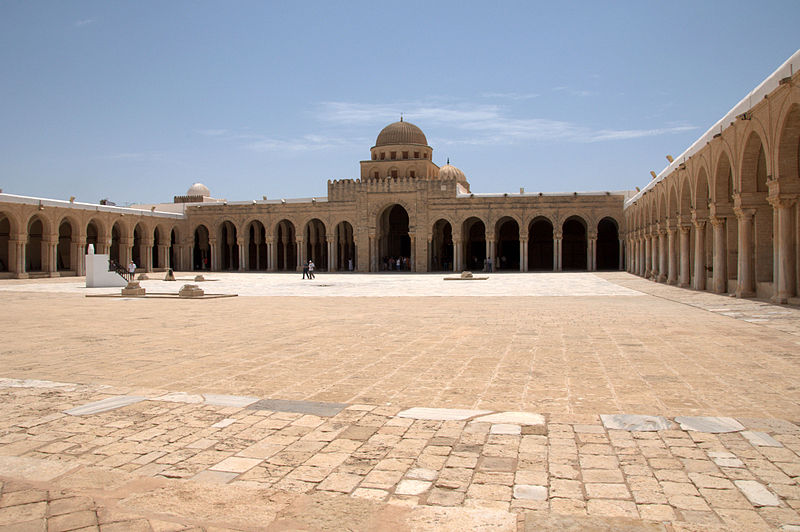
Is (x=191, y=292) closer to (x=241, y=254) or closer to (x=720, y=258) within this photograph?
(x=720, y=258)

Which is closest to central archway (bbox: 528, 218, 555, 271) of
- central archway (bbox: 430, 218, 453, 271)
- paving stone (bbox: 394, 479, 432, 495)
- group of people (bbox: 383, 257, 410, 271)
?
central archway (bbox: 430, 218, 453, 271)

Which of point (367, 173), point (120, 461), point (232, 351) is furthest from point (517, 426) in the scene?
point (367, 173)

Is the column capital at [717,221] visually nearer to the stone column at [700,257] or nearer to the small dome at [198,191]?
the stone column at [700,257]

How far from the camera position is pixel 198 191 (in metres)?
51.8

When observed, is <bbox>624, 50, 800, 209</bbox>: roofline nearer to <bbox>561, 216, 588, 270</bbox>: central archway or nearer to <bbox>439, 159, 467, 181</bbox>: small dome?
<bbox>561, 216, 588, 270</bbox>: central archway

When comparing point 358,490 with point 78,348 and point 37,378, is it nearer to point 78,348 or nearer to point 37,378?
point 37,378

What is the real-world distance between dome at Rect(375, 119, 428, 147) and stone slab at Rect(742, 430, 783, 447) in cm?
4072

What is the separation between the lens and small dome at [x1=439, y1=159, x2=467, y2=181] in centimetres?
4772

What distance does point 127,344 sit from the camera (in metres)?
8.01

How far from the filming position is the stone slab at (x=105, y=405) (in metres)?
4.52

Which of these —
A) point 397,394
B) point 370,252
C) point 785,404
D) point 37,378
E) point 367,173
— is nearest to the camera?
point 785,404

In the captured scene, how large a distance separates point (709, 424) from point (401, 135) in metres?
40.8

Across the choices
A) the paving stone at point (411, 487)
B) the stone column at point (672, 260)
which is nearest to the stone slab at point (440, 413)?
the paving stone at point (411, 487)

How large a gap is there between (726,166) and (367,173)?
3000 centimetres
